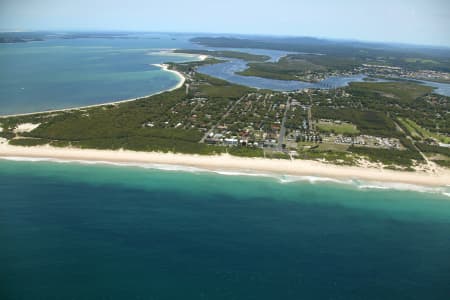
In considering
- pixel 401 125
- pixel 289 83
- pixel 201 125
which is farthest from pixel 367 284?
pixel 289 83

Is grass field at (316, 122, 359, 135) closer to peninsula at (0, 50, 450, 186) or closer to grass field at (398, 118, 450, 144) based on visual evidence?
peninsula at (0, 50, 450, 186)

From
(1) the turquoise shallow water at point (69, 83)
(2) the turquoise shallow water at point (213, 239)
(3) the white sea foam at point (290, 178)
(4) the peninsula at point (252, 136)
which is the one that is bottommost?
(2) the turquoise shallow water at point (213, 239)

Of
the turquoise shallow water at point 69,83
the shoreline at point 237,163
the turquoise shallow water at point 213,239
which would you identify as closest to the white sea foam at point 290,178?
the shoreline at point 237,163

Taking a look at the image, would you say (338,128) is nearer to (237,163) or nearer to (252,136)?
(252,136)

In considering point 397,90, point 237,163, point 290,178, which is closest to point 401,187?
point 290,178

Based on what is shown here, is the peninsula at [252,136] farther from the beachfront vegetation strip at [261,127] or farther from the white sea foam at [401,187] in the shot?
the white sea foam at [401,187]

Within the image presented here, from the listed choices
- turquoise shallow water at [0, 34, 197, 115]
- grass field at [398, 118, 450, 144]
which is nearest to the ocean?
turquoise shallow water at [0, 34, 197, 115]

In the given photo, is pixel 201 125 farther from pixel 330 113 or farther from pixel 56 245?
→ pixel 56 245
